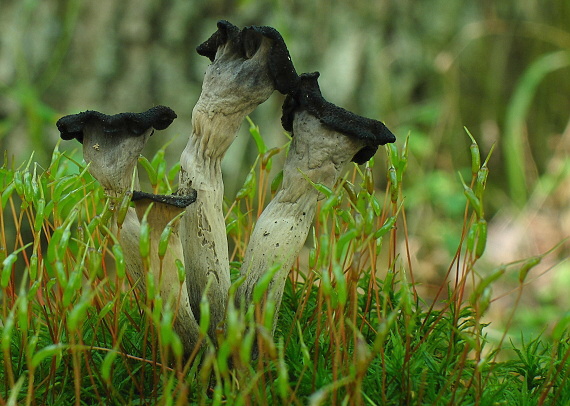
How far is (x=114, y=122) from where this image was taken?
86cm

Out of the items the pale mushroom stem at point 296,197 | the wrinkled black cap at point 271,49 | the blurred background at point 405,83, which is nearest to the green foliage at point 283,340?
the pale mushroom stem at point 296,197

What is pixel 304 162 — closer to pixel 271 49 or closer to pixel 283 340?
pixel 271 49

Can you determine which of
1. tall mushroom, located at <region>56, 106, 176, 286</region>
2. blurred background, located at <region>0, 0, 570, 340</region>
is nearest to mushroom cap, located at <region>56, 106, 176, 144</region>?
tall mushroom, located at <region>56, 106, 176, 286</region>

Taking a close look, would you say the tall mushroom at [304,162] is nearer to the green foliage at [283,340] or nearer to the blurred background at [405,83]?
the green foliage at [283,340]

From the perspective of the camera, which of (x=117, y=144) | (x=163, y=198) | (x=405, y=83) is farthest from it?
(x=405, y=83)

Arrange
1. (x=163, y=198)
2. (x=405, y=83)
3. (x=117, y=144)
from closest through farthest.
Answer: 1. (x=163, y=198)
2. (x=117, y=144)
3. (x=405, y=83)

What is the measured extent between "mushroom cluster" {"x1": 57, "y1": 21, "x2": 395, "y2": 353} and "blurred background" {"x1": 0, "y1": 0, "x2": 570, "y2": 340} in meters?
1.17

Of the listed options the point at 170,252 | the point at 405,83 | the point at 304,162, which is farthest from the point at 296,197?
the point at 405,83

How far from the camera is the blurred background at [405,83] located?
228cm

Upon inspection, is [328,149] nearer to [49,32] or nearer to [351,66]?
[351,66]

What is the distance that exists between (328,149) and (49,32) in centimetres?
182

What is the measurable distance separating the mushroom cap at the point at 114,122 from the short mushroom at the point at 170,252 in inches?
4.9

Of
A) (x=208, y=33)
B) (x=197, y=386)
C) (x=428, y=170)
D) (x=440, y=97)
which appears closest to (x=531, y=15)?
(x=440, y=97)

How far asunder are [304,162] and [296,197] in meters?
0.06
